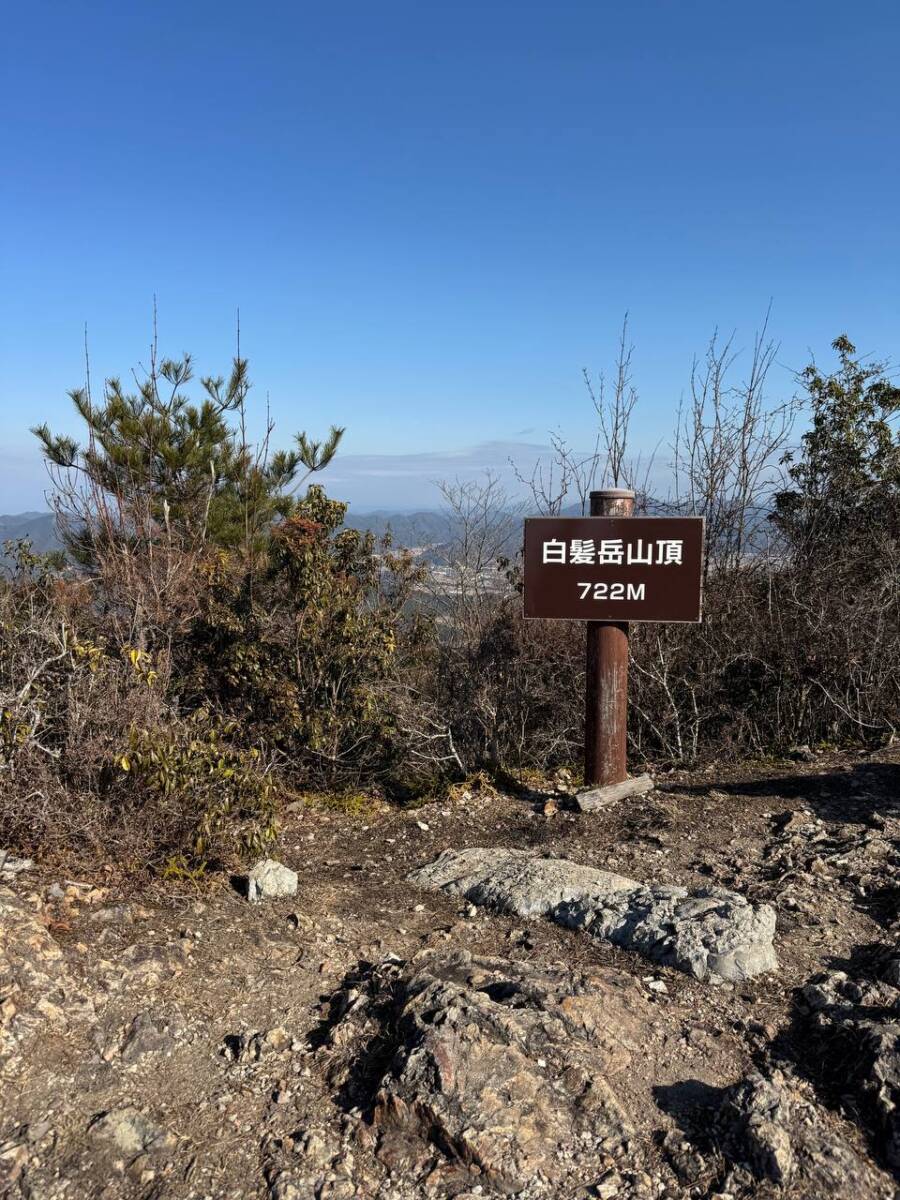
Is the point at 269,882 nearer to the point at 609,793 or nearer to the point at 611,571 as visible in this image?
the point at 609,793

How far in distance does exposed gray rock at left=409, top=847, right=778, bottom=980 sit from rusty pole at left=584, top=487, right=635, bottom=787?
136 centimetres

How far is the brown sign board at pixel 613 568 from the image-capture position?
568 cm

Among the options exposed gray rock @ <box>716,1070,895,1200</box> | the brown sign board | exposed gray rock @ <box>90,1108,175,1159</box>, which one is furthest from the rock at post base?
exposed gray rock @ <box>90,1108,175,1159</box>

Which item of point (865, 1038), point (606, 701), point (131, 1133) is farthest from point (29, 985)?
point (606, 701)

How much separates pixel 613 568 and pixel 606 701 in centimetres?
94

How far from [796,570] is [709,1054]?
5318mm

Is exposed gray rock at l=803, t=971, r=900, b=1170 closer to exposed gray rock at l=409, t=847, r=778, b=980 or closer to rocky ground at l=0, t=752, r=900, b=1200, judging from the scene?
rocky ground at l=0, t=752, r=900, b=1200

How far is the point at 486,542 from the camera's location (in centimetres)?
835

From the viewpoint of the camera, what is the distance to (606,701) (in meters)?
5.99

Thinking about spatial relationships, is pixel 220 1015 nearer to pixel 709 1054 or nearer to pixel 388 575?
pixel 709 1054

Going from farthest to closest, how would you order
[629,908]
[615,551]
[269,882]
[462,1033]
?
[615,551], [269,882], [629,908], [462,1033]

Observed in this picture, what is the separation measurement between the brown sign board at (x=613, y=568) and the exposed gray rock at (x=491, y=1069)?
281 cm

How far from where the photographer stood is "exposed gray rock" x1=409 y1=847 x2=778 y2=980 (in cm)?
359

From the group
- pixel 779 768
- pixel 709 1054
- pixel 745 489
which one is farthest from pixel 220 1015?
pixel 745 489
